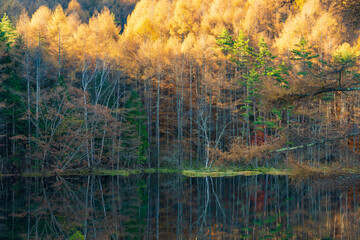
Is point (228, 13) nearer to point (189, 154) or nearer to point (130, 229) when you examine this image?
point (189, 154)

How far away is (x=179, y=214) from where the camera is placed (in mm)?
11250

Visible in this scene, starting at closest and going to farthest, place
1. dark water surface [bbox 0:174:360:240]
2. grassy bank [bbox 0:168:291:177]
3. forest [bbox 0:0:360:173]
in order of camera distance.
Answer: dark water surface [bbox 0:174:360:240], forest [bbox 0:0:360:173], grassy bank [bbox 0:168:291:177]

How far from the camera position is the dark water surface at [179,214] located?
27.6 ft

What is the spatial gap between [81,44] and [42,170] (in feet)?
43.9

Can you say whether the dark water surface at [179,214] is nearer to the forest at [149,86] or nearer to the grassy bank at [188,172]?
the forest at [149,86]

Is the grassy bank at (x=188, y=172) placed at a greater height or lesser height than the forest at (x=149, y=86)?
lesser

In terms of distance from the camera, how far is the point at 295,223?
32.2 ft

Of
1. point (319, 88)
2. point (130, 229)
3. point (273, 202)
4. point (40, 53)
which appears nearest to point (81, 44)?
point (40, 53)

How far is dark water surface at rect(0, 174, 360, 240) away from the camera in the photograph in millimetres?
8414

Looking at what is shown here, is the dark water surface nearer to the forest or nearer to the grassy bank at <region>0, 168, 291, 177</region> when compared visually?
the forest

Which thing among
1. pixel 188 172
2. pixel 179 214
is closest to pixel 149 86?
pixel 188 172

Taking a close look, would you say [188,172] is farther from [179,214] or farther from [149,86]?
[179,214]

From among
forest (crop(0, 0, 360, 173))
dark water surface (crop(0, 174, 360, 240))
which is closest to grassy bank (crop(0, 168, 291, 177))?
forest (crop(0, 0, 360, 173))

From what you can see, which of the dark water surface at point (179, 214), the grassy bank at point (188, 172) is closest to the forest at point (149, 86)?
the grassy bank at point (188, 172)
